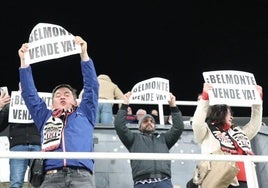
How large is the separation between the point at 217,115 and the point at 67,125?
133 cm

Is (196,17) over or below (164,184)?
over

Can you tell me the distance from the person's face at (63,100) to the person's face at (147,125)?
1469 mm

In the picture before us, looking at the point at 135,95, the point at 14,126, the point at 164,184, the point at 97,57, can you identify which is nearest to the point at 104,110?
the point at 135,95

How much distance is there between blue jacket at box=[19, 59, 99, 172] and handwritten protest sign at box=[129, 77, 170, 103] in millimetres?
3191

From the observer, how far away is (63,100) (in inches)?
192

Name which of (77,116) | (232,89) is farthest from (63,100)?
(232,89)

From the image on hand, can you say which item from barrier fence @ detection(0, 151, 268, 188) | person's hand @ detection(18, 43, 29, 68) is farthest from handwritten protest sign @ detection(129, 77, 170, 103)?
barrier fence @ detection(0, 151, 268, 188)

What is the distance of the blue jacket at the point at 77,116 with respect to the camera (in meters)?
4.56

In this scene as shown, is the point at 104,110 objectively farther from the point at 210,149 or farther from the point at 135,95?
the point at 210,149

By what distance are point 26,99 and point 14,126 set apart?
6.05 feet

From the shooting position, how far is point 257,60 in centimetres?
1789

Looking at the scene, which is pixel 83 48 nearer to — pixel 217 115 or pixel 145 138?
pixel 217 115

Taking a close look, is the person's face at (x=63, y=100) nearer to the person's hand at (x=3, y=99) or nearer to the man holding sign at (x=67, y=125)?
the man holding sign at (x=67, y=125)

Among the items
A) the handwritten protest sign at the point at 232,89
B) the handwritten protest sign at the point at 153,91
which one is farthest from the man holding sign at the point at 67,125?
the handwritten protest sign at the point at 153,91
